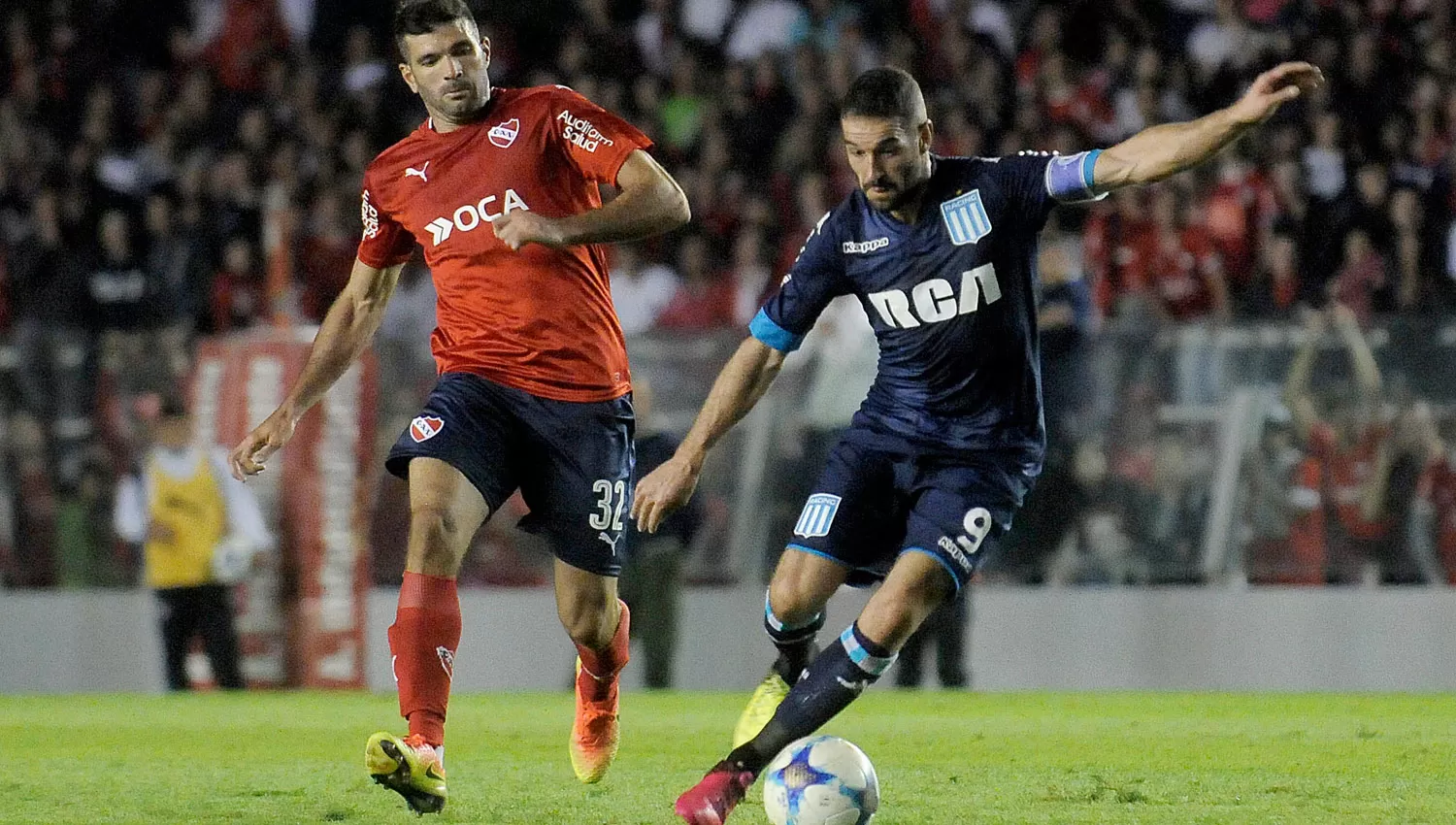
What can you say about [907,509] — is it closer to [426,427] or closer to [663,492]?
[663,492]

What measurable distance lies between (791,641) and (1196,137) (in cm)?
228

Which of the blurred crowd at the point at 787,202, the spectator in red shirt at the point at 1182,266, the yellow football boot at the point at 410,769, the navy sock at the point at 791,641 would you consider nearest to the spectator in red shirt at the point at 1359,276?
the blurred crowd at the point at 787,202

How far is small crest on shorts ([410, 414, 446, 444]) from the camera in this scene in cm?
602

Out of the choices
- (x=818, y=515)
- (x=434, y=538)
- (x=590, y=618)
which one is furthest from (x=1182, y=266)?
(x=434, y=538)

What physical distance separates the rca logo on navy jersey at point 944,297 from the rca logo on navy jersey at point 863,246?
5.3 inches

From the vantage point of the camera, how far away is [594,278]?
6.46 meters

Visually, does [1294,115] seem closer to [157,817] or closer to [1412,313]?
[1412,313]

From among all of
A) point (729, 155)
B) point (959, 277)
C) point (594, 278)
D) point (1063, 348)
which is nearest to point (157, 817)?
point (594, 278)

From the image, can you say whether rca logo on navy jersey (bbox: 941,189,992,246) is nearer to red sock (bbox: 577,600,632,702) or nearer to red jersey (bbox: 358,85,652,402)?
red jersey (bbox: 358,85,652,402)

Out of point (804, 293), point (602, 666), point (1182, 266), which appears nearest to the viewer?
point (804, 293)

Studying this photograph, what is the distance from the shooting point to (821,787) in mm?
5195

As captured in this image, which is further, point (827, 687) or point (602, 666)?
point (602, 666)

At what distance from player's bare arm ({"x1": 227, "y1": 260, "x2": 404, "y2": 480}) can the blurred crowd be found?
18.6 feet

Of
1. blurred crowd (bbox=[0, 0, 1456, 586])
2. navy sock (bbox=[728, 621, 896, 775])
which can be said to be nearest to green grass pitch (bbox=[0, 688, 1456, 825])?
navy sock (bbox=[728, 621, 896, 775])
